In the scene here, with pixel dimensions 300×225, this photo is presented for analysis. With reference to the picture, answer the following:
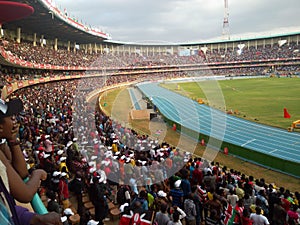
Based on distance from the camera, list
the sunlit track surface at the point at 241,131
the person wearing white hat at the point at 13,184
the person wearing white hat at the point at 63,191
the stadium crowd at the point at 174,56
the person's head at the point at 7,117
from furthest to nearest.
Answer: the stadium crowd at the point at 174,56 → the sunlit track surface at the point at 241,131 → the person wearing white hat at the point at 63,191 → the person's head at the point at 7,117 → the person wearing white hat at the point at 13,184

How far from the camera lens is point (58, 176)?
26.3ft

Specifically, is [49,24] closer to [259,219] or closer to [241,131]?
[241,131]

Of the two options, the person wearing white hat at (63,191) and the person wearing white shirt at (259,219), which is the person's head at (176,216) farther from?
the person wearing white hat at (63,191)

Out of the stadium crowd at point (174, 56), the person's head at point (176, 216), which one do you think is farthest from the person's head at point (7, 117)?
the stadium crowd at point (174, 56)

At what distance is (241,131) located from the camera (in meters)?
20.3

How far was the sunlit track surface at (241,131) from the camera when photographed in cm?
1611

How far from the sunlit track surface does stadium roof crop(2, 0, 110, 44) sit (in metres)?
17.4

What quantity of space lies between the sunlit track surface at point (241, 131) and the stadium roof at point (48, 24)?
1741 cm

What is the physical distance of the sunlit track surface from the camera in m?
16.1

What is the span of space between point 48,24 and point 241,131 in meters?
32.8

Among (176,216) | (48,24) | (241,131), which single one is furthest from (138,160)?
(48,24)

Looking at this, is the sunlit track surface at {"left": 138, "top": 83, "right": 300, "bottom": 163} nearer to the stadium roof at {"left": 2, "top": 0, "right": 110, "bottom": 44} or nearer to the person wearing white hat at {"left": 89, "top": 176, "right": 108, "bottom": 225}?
the person wearing white hat at {"left": 89, "top": 176, "right": 108, "bottom": 225}

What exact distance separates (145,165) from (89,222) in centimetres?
397

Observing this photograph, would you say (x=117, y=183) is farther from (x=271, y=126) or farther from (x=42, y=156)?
(x=271, y=126)
